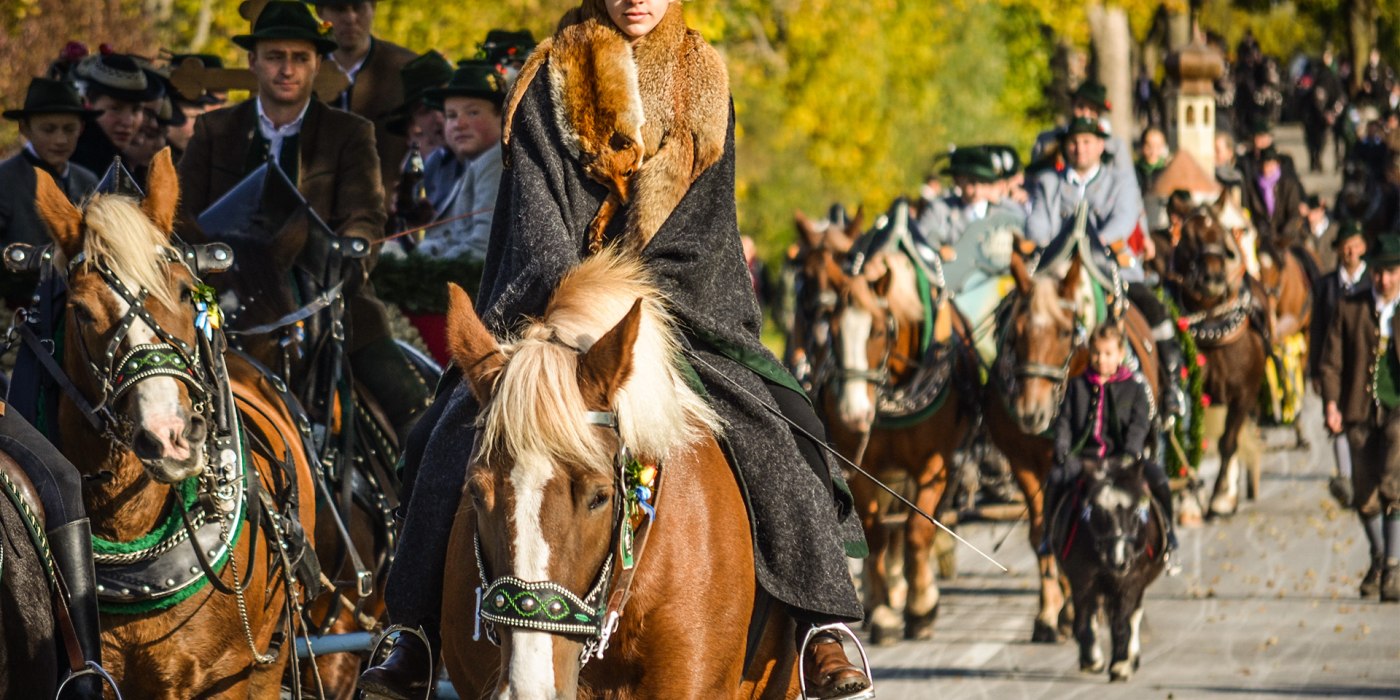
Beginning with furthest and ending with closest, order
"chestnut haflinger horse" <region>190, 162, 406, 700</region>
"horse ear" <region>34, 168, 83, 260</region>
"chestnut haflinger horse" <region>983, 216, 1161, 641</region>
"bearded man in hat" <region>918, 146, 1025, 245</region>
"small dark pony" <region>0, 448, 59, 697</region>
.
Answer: "bearded man in hat" <region>918, 146, 1025, 245</region>, "chestnut haflinger horse" <region>983, 216, 1161, 641</region>, "chestnut haflinger horse" <region>190, 162, 406, 700</region>, "horse ear" <region>34, 168, 83, 260</region>, "small dark pony" <region>0, 448, 59, 697</region>

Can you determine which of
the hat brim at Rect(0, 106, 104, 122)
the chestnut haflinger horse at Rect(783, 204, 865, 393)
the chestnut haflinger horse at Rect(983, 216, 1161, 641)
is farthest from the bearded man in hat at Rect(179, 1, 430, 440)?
the chestnut haflinger horse at Rect(983, 216, 1161, 641)

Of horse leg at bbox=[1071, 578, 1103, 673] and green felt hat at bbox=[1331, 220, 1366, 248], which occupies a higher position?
green felt hat at bbox=[1331, 220, 1366, 248]

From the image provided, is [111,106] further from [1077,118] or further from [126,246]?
[1077,118]

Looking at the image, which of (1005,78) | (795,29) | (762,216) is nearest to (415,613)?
(795,29)

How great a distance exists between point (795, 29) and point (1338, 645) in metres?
18.4

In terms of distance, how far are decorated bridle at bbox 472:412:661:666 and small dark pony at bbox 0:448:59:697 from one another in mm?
1172

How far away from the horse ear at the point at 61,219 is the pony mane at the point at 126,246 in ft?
0.10

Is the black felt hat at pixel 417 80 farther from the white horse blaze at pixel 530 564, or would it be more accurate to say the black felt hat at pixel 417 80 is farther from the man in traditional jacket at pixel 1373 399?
the man in traditional jacket at pixel 1373 399

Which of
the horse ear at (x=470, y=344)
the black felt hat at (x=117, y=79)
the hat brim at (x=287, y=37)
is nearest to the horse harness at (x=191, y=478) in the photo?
the horse ear at (x=470, y=344)

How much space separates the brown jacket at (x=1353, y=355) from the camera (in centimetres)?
1397

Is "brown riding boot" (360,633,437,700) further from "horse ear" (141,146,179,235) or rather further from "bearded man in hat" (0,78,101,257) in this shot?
"bearded man in hat" (0,78,101,257)

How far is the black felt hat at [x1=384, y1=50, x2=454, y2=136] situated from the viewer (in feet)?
34.8

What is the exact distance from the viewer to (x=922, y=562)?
39.6 feet

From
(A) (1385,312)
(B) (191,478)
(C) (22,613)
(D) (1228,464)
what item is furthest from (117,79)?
(D) (1228,464)
